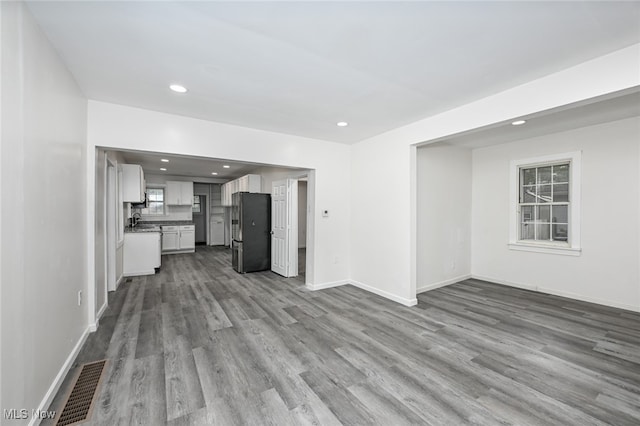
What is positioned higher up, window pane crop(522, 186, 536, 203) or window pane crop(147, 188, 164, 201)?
window pane crop(147, 188, 164, 201)

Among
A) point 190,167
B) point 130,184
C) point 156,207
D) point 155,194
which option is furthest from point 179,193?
point 130,184

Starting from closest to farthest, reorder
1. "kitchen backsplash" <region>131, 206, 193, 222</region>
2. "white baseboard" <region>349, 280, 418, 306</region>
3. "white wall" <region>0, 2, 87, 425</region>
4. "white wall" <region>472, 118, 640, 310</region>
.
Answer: "white wall" <region>0, 2, 87, 425</region>
"white wall" <region>472, 118, 640, 310</region>
"white baseboard" <region>349, 280, 418, 306</region>
"kitchen backsplash" <region>131, 206, 193, 222</region>

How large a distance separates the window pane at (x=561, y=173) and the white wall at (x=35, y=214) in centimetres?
641

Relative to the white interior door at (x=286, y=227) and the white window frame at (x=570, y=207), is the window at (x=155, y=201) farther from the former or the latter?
the white window frame at (x=570, y=207)

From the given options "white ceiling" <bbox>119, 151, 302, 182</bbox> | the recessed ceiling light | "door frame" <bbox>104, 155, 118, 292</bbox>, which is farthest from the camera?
"white ceiling" <bbox>119, 151, 302, 182</bbox>

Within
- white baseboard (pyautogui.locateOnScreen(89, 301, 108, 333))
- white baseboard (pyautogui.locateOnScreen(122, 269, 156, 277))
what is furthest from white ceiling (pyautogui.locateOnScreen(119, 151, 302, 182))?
white baseboard (pyautogui.locateOnScreen(89, 301, 108, 333))

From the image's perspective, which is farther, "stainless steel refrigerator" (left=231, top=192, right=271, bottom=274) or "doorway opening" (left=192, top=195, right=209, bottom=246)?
"doorway opening" (left=192, top=195, right=209, bottom=246)

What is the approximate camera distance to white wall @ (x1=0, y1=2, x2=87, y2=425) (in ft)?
4.53

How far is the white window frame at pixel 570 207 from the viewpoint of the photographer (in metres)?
4.12

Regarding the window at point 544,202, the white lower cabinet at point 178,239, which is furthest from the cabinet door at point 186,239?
the window at point 544,202

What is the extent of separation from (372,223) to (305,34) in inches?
125

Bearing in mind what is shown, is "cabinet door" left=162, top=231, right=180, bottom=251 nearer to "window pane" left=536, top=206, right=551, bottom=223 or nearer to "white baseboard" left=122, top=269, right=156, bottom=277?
"white baseboard" left=122, top=269, right=156, bottom=277

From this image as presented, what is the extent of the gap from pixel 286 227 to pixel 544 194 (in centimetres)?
475

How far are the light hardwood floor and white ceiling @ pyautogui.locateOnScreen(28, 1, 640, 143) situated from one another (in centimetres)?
262
